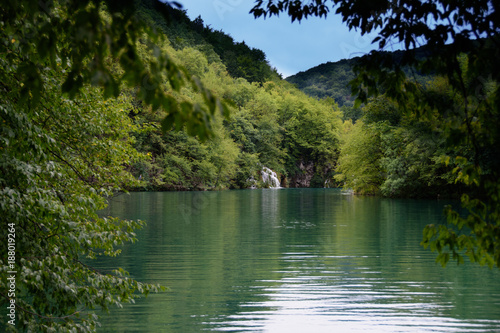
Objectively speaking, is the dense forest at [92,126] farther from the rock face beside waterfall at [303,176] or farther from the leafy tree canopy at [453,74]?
the rock face beside waterfall at [303,176]

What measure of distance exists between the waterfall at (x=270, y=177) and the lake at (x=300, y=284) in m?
51.6

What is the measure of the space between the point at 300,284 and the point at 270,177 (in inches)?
2417

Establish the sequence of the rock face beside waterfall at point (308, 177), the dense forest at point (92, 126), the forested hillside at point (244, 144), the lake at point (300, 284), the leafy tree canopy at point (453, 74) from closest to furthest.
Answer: the dense forest at point (92, 126) < the leafy tree canopy at point (453, 74) < the lake at point (300, 284) < the forested hillside at point (244, 144) < the rock face beside waterfall at point (308, 177)

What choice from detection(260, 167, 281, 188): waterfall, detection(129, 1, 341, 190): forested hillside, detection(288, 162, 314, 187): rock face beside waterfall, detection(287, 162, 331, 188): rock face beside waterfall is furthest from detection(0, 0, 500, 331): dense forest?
detection(287, 162, 331, 188): rock face beside waterfall

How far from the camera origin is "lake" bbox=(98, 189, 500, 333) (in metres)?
7.53

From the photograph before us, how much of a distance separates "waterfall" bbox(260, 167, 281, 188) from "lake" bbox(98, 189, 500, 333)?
5162 centimetres

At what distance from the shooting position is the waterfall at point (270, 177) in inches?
2773

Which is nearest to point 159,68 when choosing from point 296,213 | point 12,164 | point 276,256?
point 12,164

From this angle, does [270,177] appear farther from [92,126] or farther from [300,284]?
[92,126]

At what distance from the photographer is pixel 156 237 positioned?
654 inches

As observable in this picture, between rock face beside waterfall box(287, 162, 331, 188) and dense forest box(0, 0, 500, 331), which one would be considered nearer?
dense forest box(0, 0, 500, 331)

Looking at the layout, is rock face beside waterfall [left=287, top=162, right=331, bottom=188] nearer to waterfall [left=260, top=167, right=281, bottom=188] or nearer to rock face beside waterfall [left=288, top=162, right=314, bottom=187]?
rock face beside waterfall [left=288, top=162, right=314, bottom=187]

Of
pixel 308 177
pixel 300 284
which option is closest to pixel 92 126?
pixel 300 284

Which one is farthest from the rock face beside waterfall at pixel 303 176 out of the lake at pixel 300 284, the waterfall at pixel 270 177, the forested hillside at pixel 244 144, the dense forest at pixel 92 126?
the dense forest at pixel 92 126
